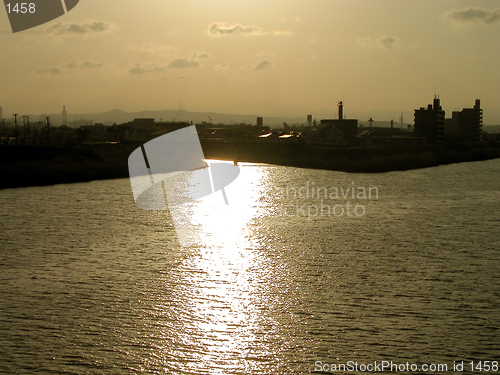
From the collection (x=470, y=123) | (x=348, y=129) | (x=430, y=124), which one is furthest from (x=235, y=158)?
(x=470, y=123)

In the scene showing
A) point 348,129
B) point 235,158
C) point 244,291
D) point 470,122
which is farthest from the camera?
point 470,122

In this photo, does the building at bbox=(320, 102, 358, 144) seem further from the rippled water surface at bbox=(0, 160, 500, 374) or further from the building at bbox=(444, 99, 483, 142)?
the rippled water surface at bbox=(0, 160, 500, 374)

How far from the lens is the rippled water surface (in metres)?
6.61

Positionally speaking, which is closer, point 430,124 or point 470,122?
point 430,124

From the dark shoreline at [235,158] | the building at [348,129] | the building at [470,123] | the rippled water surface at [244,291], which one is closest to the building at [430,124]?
the dark shoreline at [235,158]

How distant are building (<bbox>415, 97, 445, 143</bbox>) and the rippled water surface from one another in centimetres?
4910

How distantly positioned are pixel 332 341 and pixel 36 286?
5.21 meters

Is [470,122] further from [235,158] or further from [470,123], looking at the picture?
[235,158]

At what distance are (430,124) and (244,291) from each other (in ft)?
201

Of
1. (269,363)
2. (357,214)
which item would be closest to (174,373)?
(269,363)

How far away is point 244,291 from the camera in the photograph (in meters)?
9.00

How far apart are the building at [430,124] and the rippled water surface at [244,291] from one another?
49.1 metres

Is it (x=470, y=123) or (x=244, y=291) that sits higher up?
(x=470, y=123)

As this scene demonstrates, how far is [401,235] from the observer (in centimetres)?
1413
